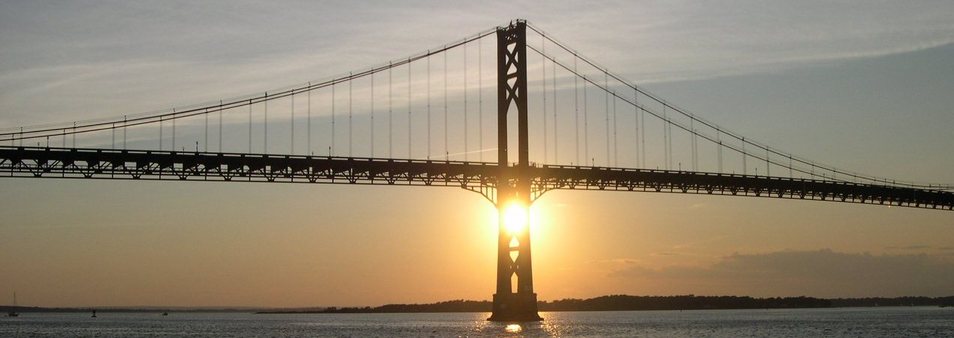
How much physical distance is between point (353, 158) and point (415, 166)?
4.68 m

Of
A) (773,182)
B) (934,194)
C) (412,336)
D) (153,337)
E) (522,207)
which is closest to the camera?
(522,207)

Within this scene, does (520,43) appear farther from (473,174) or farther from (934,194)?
(934,194)

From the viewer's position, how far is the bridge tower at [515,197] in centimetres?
8312

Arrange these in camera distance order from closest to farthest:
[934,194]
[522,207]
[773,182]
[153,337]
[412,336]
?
[522,207]
[412,336]
[153,337]
[773,182]
[934,194]

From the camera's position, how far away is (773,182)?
109625 mm

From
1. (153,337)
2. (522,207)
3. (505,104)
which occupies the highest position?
(505,104)

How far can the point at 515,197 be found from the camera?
8444 centimetres

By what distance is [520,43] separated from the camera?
86562 millimetres

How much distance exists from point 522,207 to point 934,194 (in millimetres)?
63051

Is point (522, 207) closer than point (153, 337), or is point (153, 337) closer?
point (522, 207)

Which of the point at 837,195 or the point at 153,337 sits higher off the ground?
Result: the point at 837,195

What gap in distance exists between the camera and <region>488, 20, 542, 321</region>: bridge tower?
83125 mm

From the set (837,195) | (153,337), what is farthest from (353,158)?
(837,195)

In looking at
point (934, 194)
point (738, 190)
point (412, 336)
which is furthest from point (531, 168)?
point (934, 194)
